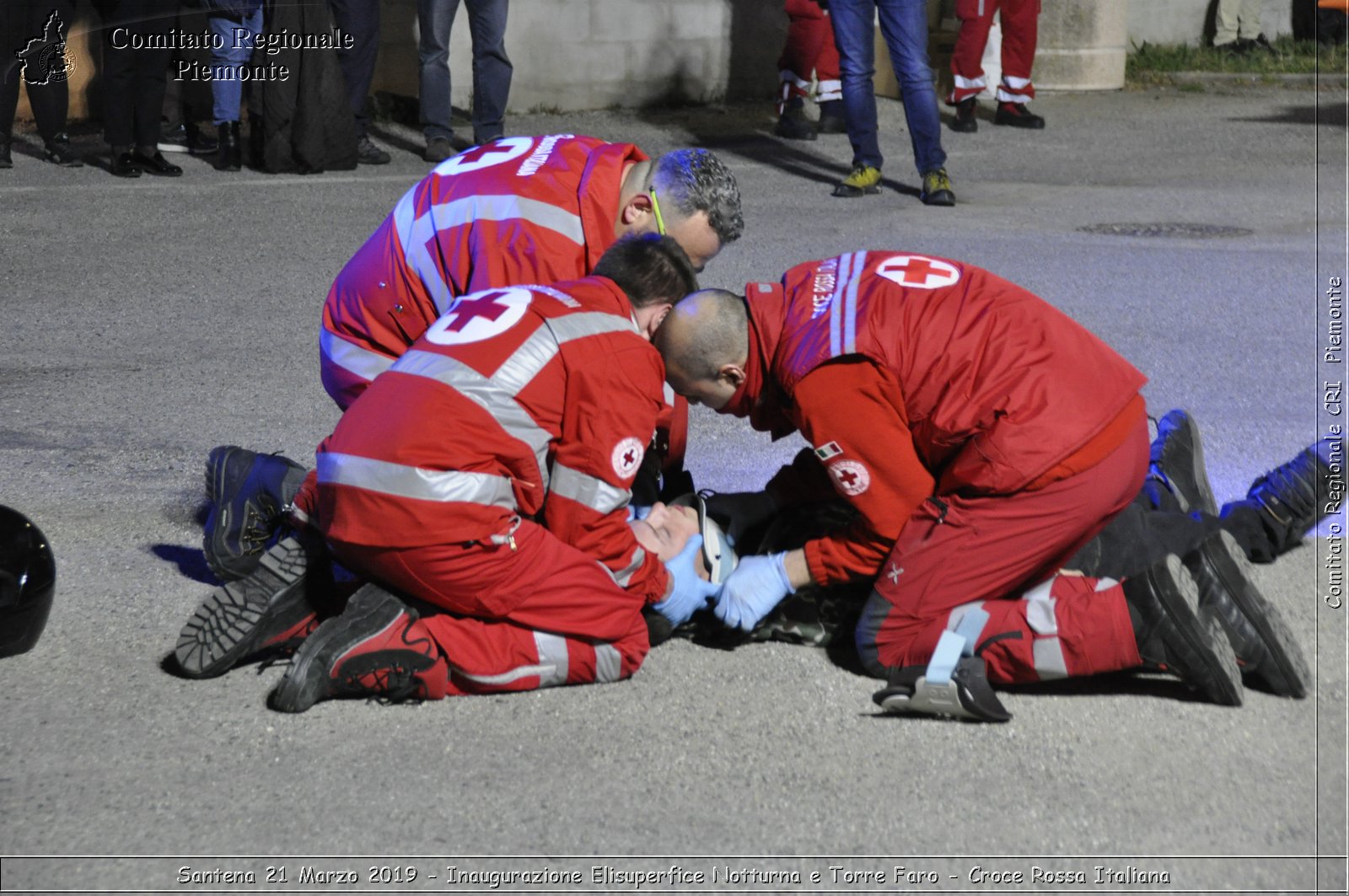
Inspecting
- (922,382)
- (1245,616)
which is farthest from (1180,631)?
(922,382)

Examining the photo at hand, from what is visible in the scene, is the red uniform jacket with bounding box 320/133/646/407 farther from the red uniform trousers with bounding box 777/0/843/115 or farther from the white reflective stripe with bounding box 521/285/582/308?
the red uniform trousers with bounding box 777/0/843/115

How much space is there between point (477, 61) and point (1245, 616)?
701 centimetres

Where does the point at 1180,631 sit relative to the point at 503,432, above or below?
below

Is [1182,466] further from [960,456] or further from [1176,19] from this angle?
[1176,19]

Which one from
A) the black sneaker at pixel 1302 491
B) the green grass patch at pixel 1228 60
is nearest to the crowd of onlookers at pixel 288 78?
the black sneaker at pixel 1302 491

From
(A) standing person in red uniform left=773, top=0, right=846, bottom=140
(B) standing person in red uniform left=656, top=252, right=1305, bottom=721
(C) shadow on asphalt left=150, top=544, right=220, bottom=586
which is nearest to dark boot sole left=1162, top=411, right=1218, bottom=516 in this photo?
(B) standing person in red uniform left=656, top=252, right=1305, bottom=721

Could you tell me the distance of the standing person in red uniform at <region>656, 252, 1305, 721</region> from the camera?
9.95 ft

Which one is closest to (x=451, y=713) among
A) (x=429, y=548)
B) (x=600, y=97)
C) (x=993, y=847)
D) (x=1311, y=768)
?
(x=429, y=548)

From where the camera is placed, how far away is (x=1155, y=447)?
390cm

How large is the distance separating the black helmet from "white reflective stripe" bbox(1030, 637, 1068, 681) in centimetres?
211

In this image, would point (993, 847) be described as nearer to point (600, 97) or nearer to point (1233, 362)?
point (1233, 362)

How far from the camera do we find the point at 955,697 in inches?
117

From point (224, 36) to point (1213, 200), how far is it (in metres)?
5.76

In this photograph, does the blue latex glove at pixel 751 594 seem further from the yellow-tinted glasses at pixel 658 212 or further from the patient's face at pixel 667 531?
the yellow-tinted glasses at pixel 658 212
